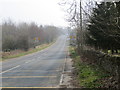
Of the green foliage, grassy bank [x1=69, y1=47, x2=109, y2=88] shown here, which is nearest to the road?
grassy bank [x1=69, y1=47, x2=109, y2=88]

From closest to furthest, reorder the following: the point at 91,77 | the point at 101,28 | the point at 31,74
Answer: the point at 91,77
the point at 101,28
the point at 31,74

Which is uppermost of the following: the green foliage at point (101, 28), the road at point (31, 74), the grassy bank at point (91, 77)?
the green foliage at point (101, 28)

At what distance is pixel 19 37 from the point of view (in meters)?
49.6

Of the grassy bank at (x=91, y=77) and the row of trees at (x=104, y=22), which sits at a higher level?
the row of trees at (x=104, y=22)

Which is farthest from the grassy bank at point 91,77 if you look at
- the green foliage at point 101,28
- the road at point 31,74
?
the green foliage at point 101,28

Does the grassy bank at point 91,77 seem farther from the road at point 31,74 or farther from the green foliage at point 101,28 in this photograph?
the green foliage at point 101,28

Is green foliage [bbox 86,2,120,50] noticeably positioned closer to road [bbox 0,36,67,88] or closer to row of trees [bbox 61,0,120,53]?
row of trees [bbox 61,0,120,53]

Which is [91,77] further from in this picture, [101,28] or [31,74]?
[31,74]

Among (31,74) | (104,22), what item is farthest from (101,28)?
(31,74)

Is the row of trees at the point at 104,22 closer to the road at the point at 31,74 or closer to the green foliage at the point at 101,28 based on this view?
the green foliage at the point at 101,28

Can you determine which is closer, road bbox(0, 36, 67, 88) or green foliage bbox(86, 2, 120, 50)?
road bbox(0, 36, 67, 88)

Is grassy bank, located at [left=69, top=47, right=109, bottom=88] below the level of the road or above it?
above

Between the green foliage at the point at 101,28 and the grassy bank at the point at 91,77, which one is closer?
the grassy bank at the point at 91,77

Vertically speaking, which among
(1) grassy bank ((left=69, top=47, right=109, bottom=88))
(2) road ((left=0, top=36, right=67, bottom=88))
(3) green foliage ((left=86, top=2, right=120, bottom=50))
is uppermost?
(3) green foliage ((left=86, top=2, right=120, bottom=50))
